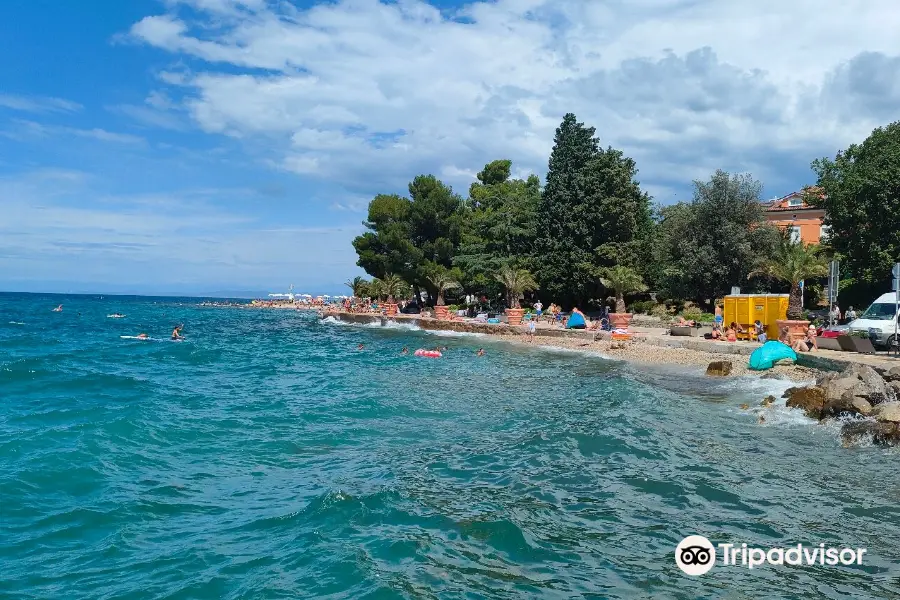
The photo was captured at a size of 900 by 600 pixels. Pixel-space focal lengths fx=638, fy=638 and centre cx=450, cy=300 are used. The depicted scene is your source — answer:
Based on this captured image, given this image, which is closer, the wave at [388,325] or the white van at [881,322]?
the white van at [881,322]

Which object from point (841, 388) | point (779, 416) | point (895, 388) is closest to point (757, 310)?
point (895, 388)

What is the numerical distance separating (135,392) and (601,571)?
1611 cm

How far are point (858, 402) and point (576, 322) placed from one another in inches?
836

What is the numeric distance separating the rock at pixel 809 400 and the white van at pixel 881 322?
7.73 m

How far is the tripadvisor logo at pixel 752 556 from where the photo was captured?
20.6ft

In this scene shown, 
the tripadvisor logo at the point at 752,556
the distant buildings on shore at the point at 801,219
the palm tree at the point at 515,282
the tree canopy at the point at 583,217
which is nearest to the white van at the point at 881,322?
the tripadvisor logo at the point at 752,556

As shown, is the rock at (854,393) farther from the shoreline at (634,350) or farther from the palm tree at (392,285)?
the palm tree at (392,285)

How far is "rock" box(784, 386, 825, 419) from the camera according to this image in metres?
13.3

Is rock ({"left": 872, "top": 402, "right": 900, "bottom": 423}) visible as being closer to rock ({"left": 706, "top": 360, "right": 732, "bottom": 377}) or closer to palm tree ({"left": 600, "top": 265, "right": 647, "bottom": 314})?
rock ({"left": 706, "top": 360, "right": 732, "bottom": 377})

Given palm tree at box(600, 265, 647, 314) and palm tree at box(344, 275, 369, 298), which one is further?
palm tree at box(344, 275, 369, 298)

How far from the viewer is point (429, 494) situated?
859 cm

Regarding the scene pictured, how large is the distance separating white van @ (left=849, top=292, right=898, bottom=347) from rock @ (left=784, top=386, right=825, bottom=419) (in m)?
7.73

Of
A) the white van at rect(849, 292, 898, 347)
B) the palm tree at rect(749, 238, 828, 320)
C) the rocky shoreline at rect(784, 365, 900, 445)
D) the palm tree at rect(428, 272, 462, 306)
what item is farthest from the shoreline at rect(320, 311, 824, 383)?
the palm tree at rect(749, 238, 828, 320)

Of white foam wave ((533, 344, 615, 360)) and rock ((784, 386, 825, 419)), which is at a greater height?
rock ((784, 386, 825, 419))
